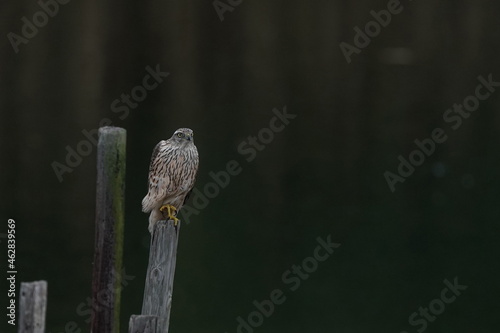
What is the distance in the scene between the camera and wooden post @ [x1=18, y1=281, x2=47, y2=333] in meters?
6.86

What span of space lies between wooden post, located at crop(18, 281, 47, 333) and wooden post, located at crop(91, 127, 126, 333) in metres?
1.26

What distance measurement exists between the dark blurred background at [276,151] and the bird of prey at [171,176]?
3.89 meters

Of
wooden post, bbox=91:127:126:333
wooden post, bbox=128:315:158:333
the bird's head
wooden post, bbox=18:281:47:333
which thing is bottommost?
wooden post, bbox=128:315:158:333

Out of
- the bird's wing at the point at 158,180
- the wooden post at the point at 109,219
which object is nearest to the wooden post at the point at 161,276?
the wooden post at the point at 109,219

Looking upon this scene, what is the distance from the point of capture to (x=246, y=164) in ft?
61.5

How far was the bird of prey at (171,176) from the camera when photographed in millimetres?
9781

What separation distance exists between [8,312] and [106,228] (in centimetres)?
555

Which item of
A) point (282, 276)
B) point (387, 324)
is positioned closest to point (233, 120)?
point (282, 276)

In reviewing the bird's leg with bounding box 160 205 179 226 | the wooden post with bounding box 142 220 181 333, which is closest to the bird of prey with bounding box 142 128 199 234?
the bird's leg with bounding box 160 205 179 226

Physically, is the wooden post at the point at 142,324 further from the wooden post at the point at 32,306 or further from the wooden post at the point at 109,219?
the wooden post at the point at 32,306

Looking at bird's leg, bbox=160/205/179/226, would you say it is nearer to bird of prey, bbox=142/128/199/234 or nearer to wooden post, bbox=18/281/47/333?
bird of prey, bbox=142/128/199/234

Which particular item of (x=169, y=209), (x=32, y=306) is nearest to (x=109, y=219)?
(x=32, y=306)

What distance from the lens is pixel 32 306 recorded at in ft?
22.8

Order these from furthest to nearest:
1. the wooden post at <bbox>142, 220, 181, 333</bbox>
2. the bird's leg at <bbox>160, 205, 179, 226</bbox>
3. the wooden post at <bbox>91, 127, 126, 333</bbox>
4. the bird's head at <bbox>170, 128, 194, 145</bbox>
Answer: the bird's head at <bbox>170, 128, 194, 145</bbox>, the bird's leg at <bbox>160, 205, 179, 226</bbox>, the wooden post at <bbox>142, 220, 181, 333</bbox>, the wooden post at <bbox>91, 127, 126, 333</bbox>
